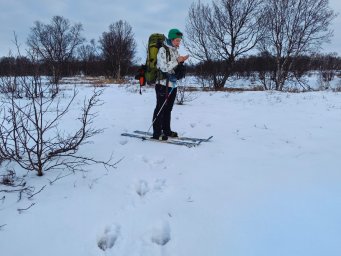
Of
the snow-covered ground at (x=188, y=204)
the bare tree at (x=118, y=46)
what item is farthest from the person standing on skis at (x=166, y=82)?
the bare tree at (x=118, y=46)

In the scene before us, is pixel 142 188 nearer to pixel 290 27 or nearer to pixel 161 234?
pixel 161 234

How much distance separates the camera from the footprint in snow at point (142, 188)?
2.92 m

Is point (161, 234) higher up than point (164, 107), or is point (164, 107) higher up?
point (164, 107)

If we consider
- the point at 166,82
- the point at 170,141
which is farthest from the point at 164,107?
the point at 170,141

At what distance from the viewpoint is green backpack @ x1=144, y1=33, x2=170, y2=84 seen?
4.43 meters

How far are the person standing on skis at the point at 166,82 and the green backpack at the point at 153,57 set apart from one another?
0.24ft

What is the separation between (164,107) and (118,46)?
34.2 metres

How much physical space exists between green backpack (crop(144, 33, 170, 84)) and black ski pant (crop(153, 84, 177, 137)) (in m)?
0.16

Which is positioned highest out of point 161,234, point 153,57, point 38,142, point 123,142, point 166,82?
point 153,57

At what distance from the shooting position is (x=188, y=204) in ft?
8.87

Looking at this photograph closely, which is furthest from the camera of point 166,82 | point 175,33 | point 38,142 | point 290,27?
point 290,27

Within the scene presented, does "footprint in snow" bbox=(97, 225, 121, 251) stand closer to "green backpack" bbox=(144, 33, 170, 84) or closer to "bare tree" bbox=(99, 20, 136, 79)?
"green backpack" bbox=(144, 33, 170, 84)

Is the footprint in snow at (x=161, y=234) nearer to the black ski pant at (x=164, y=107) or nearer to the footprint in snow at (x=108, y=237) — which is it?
the footprint in snow at (x=108, y=237)

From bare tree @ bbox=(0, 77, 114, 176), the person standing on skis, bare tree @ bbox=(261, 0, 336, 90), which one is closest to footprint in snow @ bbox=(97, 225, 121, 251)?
bare tree @ bbox=(0, 77, 114, 176)
